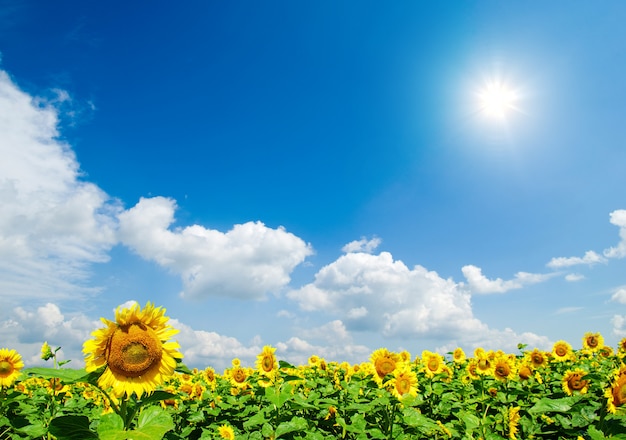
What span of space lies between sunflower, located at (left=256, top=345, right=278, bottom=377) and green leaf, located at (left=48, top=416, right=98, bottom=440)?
17.6 feet

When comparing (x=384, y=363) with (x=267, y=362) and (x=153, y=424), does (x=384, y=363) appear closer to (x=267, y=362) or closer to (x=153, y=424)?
(x=267, y=362)

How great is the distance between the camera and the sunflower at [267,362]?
8.70 m

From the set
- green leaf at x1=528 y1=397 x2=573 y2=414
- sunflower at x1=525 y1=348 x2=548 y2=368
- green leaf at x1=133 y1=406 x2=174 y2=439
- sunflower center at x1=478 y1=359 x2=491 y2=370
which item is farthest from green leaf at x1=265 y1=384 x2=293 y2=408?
sunflower at x1=525 y1=348 x2=548 y2=368

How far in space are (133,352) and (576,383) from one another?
27.1 feet

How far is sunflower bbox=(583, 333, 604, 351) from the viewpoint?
14125mm

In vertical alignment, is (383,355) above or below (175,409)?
above

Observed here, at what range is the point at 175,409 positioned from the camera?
8383 mm

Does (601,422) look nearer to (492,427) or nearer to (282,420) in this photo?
(492,427)

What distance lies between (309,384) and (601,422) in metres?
5.78

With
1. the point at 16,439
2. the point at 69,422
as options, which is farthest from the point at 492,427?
the point at 16,439

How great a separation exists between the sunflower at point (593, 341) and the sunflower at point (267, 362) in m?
11.9

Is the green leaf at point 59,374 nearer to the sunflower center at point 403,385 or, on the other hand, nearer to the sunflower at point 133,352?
the sunflower at point 133,352

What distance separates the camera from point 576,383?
8016mm

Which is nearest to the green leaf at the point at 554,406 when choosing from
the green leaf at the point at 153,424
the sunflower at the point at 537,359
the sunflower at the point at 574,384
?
the sunflower at the point at 574,384
